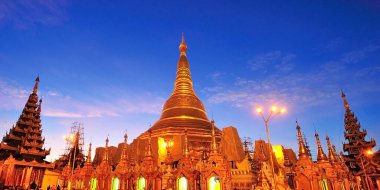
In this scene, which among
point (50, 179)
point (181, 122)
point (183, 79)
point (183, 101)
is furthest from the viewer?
point (183, 79)

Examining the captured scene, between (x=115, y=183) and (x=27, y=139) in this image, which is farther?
(x=27, y=139)

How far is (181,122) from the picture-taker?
1820 inches

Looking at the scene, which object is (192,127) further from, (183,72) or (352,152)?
(352,152)

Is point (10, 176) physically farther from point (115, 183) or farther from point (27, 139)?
point (115, 183)

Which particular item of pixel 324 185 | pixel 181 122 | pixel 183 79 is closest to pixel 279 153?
pixel 324 185

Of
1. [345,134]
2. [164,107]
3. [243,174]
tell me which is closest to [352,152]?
[345,134]

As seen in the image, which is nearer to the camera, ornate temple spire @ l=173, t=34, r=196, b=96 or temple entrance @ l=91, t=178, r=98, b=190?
temple entrance @ l=91, t=178, r=98, b=190

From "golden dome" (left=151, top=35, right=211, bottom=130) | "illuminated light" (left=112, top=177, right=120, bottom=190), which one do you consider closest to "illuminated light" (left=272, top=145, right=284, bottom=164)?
"golden dome" (left=151, top=35, right=211, bottom=130)

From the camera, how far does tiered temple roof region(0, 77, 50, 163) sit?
3750 centimetres

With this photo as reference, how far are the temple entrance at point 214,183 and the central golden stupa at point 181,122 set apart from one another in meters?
9.00

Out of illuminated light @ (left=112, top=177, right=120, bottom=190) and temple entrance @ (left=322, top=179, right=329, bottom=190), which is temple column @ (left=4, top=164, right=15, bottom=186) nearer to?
illuminated light @ (left=112, top=177, right=120, bottom=190)

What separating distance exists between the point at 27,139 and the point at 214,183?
32.3 m

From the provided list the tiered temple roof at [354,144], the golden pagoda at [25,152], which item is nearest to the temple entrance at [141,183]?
the golden pagoda at [25,152]

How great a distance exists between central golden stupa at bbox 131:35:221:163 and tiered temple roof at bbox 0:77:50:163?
1546 cm
